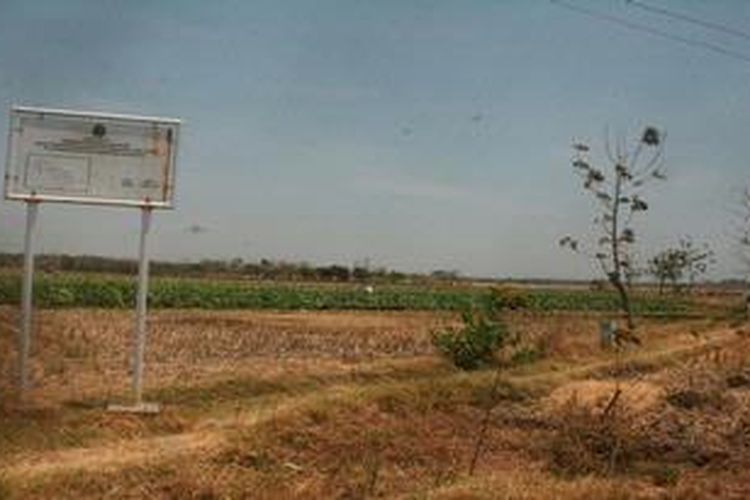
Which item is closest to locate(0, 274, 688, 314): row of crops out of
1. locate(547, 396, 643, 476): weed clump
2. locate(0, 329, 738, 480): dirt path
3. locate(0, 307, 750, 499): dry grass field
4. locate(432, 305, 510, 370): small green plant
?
locate(432, 305, 510, 370): small green plant

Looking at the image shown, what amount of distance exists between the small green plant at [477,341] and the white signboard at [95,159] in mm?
8156

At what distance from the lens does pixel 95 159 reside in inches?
532

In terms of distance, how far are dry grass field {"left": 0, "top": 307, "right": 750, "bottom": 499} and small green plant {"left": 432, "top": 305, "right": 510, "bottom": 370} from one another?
13.8 inches

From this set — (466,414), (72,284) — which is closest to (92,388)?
(466,414)

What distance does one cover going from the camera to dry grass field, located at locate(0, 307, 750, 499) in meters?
9.84

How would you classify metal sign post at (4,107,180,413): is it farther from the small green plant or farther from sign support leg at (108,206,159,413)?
the small green plant

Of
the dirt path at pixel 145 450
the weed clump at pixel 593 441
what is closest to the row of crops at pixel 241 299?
the weed clump at pixel 593 441

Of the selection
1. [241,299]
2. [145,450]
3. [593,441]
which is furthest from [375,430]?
[241,299]

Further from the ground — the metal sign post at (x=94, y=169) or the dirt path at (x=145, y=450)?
the metal sign post at (x=94, y=169)

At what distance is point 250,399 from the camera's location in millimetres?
15305

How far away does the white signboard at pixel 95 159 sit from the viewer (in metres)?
13.3

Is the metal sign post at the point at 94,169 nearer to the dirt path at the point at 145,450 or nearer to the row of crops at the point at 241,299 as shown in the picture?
the dirt path at the point at 145,450

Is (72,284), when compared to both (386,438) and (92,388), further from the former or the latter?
(386,438)

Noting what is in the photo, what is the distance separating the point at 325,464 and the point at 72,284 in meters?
51.3
